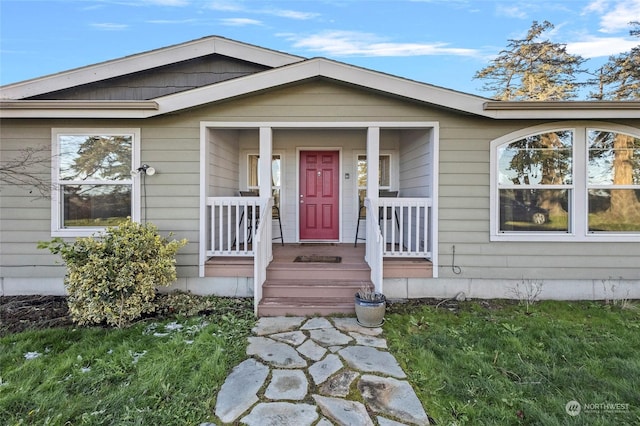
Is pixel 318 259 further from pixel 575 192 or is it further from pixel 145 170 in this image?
pixel 575 192

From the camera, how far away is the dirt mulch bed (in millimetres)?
3568

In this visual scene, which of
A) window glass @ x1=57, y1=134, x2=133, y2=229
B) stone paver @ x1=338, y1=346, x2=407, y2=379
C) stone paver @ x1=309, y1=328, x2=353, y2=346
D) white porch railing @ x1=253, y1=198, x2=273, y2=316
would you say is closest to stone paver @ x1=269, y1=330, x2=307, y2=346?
stone paver @ x1=309, y1=328, x2=353, y2=346

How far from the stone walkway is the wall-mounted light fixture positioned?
2.60m

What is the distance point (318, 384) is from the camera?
2.41 m

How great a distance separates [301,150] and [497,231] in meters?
3.73

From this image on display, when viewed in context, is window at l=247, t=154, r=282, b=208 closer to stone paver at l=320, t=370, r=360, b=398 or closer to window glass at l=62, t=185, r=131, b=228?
window glass at l=62, t=185, r=131, b=228

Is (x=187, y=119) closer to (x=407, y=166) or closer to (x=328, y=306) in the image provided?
(x=328, y=306)

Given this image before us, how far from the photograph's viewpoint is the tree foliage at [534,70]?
13.9 metres

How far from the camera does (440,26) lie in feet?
32.0

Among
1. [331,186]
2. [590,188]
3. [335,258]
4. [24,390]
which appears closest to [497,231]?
[590,188]

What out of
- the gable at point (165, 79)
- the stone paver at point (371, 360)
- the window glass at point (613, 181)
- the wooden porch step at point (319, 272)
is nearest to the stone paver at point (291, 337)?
the stone paver at point (371, 360)

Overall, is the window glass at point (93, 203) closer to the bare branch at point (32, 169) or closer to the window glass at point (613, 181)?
the bare branch at point (32, 169)

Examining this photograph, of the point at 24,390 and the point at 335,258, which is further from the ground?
the point at 335,258

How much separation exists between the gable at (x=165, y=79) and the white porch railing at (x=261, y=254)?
2.83 m
